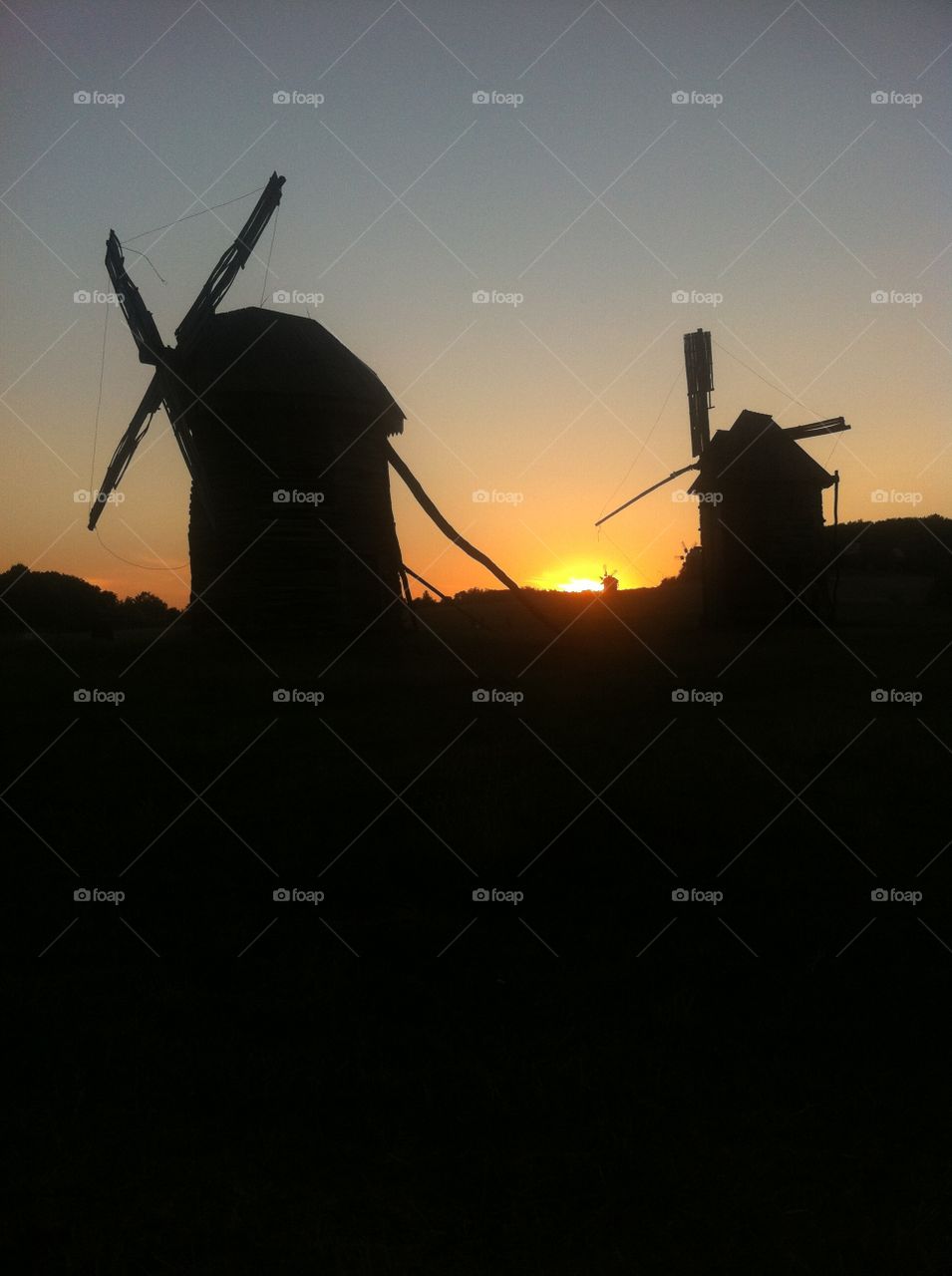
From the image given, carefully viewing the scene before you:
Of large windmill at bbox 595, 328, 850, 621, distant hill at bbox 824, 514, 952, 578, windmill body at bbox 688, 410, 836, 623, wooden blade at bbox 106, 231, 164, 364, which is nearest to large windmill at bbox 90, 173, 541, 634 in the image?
wooden blade at bbox 106, 231, 164, 364

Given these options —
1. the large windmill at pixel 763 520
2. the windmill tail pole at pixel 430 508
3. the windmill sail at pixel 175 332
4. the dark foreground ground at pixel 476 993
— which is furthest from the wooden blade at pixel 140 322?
the large windmill at pixel 763 520

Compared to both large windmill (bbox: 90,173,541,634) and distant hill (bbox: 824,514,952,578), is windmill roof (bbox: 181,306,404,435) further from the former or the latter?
distant hill (bbox: 824,514,952,578)

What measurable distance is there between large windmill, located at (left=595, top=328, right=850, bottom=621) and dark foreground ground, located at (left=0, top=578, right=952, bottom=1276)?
17.1 metres

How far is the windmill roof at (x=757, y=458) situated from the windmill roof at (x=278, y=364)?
12.4 m

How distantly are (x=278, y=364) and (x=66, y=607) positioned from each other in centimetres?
1241

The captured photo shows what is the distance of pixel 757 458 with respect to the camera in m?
28.8

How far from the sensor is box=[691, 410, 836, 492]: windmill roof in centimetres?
2883

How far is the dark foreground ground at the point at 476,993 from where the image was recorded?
4055mm

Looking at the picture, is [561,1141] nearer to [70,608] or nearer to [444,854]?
[444,854]

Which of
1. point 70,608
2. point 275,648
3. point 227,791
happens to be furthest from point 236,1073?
point 70,608

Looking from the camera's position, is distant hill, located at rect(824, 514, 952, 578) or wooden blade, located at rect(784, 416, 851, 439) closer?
wooden blade, located at rect(784, 416, 851, 439)

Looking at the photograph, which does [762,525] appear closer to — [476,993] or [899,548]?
[899,548]

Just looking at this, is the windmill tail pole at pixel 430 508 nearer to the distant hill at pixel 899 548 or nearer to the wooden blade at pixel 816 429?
the wooden blade at pixel 816 429

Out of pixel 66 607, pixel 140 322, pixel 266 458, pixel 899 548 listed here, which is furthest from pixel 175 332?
pixel 899 548
